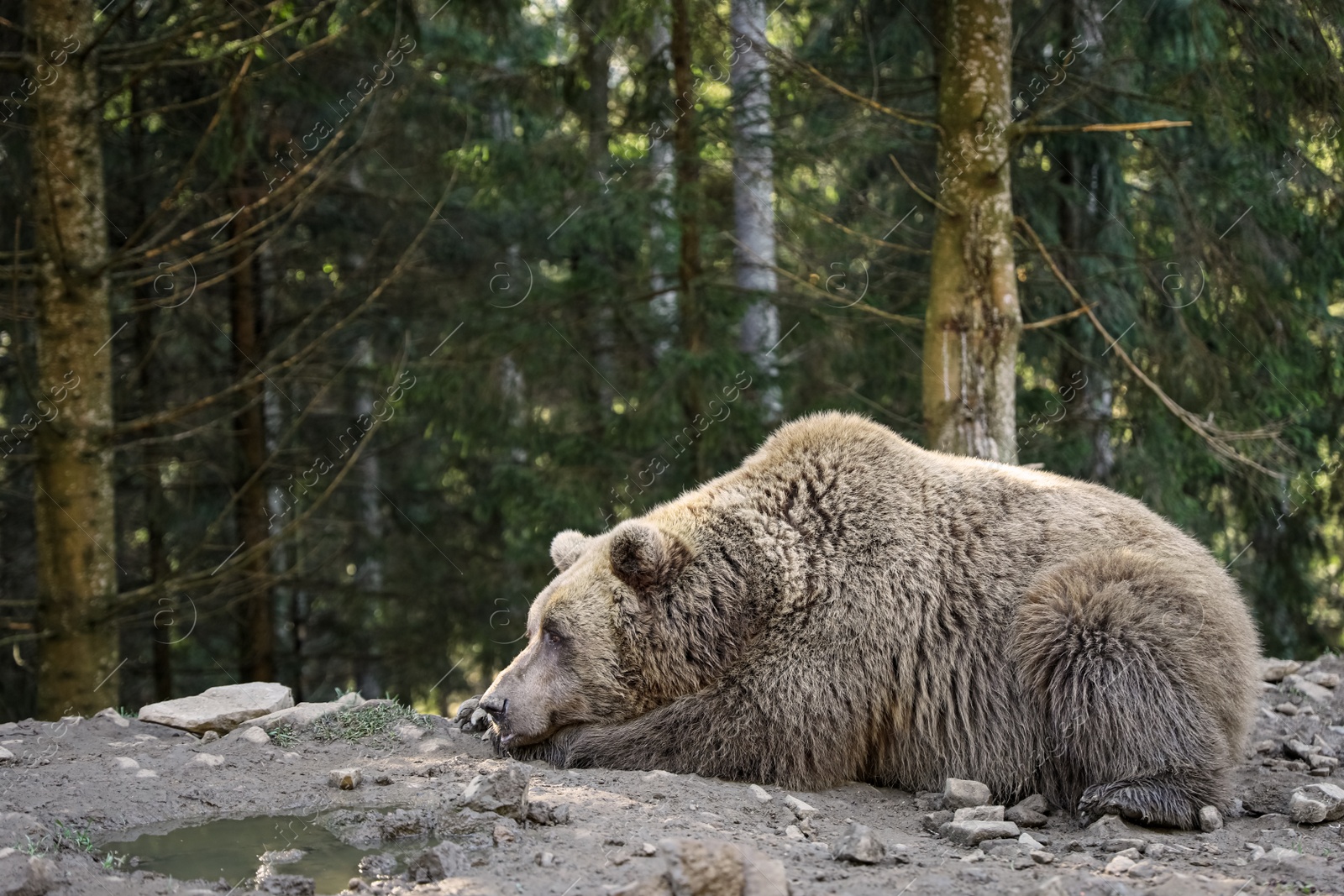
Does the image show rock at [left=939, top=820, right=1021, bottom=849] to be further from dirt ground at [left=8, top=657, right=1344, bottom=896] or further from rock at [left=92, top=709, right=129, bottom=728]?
rock at [left=92, top=709, right=129, bottom=728]

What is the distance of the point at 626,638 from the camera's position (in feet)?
17.0

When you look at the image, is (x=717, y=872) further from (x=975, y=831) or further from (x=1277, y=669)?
(x=1277, y=669)

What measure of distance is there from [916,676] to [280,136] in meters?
10.5

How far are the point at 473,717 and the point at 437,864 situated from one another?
2028 millimetres

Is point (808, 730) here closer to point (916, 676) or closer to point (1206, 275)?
point (916, 676)

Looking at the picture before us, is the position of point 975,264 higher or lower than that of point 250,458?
higher

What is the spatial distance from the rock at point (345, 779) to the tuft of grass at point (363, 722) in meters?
0.70

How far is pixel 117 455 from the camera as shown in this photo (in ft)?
41.1

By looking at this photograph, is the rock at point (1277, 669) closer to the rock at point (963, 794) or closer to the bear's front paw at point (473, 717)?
the rock at point (963, 794)

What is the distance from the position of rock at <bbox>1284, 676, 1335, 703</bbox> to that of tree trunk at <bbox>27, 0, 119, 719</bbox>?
7541 millimetres

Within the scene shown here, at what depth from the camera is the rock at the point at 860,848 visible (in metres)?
3.58

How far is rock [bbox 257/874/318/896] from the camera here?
320 cm

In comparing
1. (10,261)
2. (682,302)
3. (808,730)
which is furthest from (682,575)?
(10,261)

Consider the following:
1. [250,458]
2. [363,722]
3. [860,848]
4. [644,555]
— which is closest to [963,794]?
[860,848]
